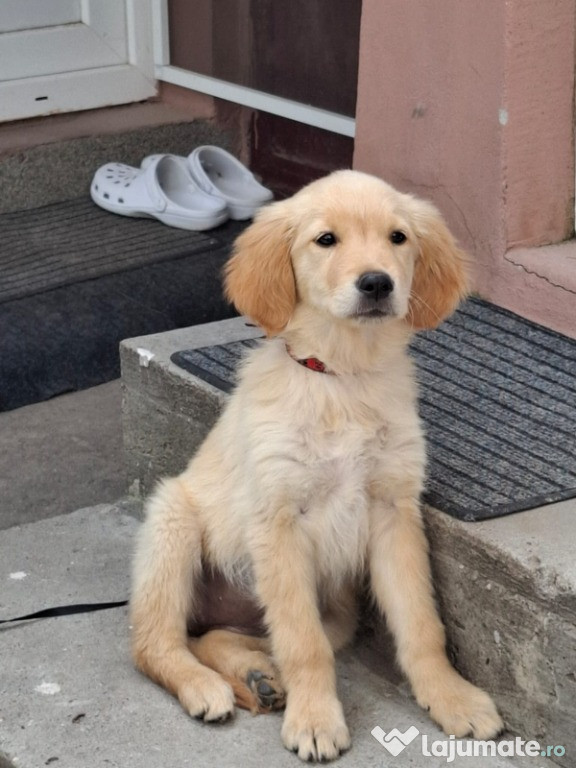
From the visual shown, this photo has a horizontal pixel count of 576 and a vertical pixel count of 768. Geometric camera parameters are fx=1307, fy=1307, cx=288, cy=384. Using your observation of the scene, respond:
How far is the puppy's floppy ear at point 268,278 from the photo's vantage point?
3.01 metres

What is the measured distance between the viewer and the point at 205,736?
288 cm

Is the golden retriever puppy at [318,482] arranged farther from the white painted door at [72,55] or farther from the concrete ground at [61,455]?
the white painted door at [72,55]

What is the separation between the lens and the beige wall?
3.93 metres

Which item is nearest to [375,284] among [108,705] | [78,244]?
[108,705]

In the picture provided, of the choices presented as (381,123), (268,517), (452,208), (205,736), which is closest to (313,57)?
(381,123)

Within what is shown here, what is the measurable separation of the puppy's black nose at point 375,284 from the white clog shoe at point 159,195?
267cm

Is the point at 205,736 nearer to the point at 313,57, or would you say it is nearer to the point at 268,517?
the point at 268,517

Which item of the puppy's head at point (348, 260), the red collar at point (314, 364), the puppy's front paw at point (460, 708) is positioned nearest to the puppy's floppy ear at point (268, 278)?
the puppy's head at point (348, 260)

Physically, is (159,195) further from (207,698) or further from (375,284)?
(207,698)

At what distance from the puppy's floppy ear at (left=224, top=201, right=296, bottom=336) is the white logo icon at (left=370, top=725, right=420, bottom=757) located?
36.8 inches

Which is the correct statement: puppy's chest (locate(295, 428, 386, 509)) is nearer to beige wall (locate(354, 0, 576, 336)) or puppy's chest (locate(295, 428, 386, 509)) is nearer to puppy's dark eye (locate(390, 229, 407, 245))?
puppy's dark eye (locate(390, 229, 407, 245))

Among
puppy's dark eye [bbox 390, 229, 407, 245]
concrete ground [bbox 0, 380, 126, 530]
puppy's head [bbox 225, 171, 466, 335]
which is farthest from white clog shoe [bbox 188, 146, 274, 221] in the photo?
puppy's dark eye [bbox 390, 229, 407, 245]

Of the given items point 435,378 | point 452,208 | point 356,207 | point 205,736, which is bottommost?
point 205,736

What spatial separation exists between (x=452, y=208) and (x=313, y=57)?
137cm
